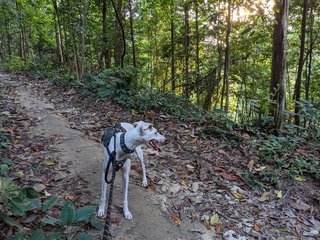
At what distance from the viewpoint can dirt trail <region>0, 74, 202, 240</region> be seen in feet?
9.84

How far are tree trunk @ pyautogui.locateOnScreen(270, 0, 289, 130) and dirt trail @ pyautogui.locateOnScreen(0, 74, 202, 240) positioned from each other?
11.5 ft

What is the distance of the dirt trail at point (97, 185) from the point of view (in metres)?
3.00

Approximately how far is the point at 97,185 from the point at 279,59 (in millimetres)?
4465

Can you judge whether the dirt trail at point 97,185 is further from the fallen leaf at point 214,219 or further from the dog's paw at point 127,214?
the fallen leaf at point 214,219

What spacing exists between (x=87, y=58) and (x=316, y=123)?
10591 millimetres

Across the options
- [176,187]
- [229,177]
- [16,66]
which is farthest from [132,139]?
[16,66]

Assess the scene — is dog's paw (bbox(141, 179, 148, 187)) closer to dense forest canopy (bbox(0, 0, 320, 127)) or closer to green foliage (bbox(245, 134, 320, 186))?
green foliage (bbox(245, 134, 320, 186))

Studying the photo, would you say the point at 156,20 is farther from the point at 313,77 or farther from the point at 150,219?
the point at 150,219

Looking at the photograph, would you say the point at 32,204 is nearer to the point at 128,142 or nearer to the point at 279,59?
the point at 128,142

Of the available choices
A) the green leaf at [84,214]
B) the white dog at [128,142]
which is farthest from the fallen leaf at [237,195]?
the green leaf at [84,214]

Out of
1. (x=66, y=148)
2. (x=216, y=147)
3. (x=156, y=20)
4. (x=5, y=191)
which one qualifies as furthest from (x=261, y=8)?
(x=156, y=20)

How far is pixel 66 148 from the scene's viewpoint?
15.5 feet

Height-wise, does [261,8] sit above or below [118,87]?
above

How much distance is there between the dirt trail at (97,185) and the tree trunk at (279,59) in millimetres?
3517
